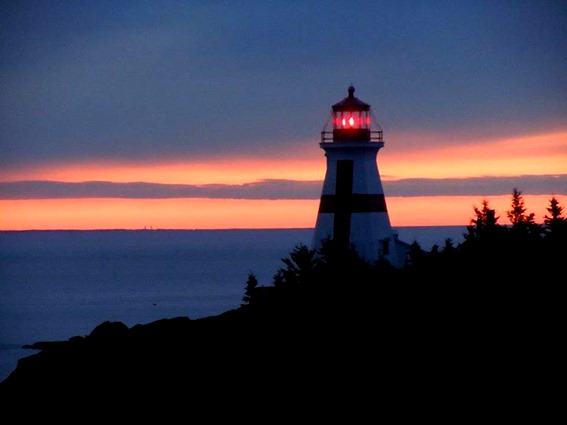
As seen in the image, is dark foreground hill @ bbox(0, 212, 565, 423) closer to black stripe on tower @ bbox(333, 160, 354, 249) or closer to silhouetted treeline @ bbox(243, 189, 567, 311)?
silhouetted treeline @ bbox(243, 189, 567, 311)

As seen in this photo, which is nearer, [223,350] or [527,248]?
[223,350]

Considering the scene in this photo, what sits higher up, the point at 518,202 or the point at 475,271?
the point at 518,202

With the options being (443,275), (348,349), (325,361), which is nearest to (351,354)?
(348,349)

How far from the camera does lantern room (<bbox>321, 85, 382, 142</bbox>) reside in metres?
35.3

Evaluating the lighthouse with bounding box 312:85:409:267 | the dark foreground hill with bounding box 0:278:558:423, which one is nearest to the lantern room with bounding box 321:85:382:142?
the lighthouse with bounding box 312:85:409:267

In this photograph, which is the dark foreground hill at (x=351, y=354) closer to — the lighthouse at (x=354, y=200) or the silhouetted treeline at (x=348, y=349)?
the silhouetted treeline at (x=348, y=349)

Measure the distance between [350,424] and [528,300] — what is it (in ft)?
15.9

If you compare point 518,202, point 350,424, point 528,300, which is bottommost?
point 350,424

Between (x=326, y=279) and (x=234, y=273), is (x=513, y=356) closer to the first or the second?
(x=326, y=279)

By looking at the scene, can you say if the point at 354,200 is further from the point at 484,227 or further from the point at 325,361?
the point at 325,361

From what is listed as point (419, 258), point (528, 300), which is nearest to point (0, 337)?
point (419, 258)

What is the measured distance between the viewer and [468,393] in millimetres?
18891

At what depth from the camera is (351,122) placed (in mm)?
35719

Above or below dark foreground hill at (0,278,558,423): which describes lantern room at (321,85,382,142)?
above
